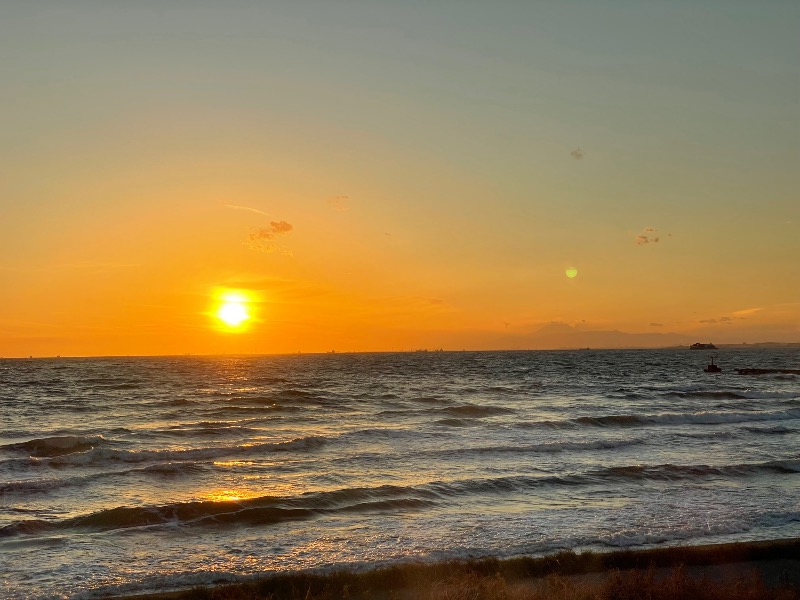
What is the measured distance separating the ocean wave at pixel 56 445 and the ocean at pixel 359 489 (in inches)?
4.9

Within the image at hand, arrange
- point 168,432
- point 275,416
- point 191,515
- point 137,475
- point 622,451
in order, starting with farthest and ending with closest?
point 275,416 → point 168,432 → point 622,451 → point 137,475 → point 191,515

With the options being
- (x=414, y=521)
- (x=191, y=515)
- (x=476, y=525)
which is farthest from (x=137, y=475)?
(x=476, y=525)

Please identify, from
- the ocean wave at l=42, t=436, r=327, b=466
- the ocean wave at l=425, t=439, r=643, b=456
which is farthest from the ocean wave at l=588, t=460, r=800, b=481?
the ocean wave at l=42, t=436, r=327, b=466

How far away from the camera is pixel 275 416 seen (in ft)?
169

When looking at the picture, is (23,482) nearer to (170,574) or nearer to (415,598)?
(170,574)

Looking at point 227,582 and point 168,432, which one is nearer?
point 227,582

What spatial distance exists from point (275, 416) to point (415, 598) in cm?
4021

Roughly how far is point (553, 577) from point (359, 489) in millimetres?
11819

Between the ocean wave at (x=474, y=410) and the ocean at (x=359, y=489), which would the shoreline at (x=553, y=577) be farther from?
the ocean wave at (x=474, y=410)

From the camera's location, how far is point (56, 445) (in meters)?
35.1

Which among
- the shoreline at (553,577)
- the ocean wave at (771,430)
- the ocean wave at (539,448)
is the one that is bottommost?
the ocean wave at (771,430)

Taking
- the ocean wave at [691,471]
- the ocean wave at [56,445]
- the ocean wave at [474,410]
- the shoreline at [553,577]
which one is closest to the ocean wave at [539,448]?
the ocean wave at [691,471]

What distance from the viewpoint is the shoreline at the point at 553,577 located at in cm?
1231

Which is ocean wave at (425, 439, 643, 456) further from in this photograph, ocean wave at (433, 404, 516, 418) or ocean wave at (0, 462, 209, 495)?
ocean wave at (433, 404, 516, 418)
